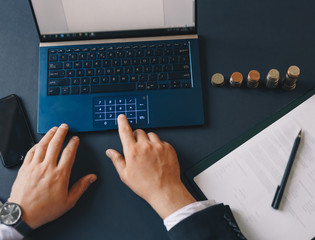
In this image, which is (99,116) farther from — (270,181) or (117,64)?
(270,181)

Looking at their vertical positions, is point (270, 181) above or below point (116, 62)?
below

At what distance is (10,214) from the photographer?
27.4 inches

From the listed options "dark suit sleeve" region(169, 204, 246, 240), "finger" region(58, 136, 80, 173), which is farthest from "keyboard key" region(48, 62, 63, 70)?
"dark suit sleeve" region(169, 204, 246, 240)

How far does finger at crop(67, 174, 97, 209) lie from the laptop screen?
39 centimetres

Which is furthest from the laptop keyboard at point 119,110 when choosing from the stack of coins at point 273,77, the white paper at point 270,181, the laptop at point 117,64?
the stack of coins at point 273,77

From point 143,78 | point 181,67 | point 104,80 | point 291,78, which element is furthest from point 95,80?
point 291,78

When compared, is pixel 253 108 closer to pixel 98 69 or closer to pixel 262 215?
pixel 262 215

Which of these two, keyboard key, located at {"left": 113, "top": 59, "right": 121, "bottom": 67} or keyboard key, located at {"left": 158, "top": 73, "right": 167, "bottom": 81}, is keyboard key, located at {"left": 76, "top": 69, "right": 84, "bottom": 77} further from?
keyboard key, located at {"left": 158, "top": 73, "right": 167, "bottom": 81}

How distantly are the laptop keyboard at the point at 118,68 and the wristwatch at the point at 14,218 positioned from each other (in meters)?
0.30

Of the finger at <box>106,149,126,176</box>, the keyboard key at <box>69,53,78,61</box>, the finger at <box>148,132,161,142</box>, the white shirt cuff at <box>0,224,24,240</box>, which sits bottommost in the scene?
the white shirt cuff at <box>0,224,24,240</box>

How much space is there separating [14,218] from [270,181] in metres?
0.62

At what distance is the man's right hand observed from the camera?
710mm

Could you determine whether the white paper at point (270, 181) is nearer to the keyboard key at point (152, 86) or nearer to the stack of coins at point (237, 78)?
the stack of coins at point (237, 78)

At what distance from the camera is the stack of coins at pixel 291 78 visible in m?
0.77
